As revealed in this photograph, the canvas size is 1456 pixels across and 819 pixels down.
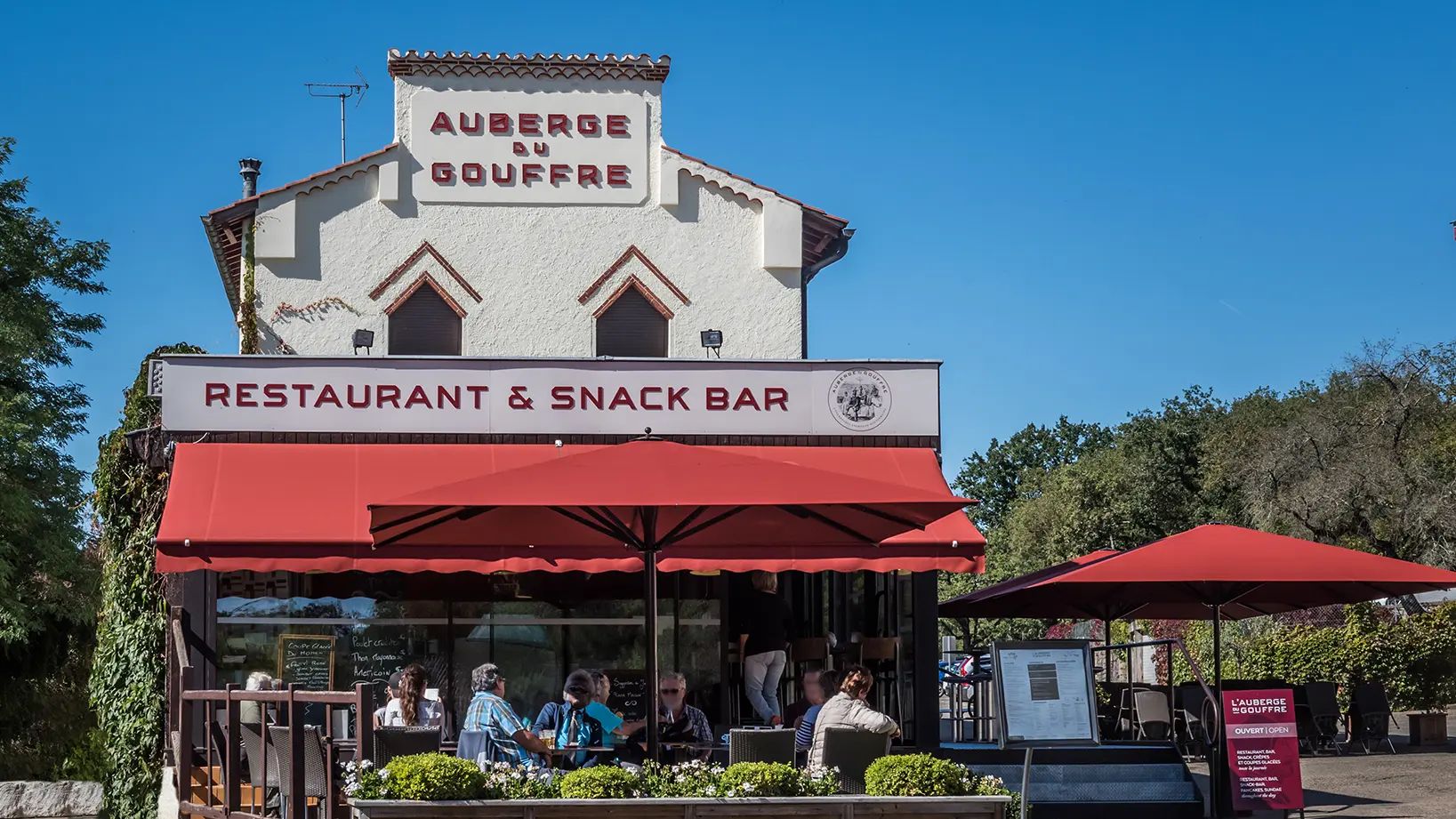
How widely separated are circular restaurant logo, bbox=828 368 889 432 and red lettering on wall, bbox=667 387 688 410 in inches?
57.5

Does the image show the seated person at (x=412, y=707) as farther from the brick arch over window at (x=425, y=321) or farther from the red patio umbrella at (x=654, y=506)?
the brick arch over window at (x=425, y=321)

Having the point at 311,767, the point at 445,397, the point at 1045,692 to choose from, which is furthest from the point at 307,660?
the point at 1045,692

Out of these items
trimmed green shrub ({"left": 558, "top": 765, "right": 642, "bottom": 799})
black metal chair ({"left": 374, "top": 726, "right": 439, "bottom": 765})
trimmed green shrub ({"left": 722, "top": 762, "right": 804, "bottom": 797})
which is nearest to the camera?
trimmed green shrub ({"left": 558, "top": 765, "right": 642, "bottom": 799})

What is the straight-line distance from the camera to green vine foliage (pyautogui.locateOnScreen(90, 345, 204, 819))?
1616 cm

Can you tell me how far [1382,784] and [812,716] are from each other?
8.09 m

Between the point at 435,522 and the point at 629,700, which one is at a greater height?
the point at 435,522

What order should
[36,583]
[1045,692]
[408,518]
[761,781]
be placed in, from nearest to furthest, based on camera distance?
[761,781]
[408,518]
[1045,692]
[36,583]

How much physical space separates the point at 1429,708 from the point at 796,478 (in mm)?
18949

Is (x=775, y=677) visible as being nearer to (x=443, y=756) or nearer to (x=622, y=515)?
(x=622, y=515)

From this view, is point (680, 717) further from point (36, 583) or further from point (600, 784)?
point (36, 583)

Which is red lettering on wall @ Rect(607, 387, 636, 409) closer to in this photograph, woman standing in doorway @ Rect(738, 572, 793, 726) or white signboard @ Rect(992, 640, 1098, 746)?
woman standing in doorway @ Rect(738, 572, 793, 726)

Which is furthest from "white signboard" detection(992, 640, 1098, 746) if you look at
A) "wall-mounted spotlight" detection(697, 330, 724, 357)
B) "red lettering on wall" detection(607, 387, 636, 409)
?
"wall-mounted spotlight" detection(697, 330, 724, 357)

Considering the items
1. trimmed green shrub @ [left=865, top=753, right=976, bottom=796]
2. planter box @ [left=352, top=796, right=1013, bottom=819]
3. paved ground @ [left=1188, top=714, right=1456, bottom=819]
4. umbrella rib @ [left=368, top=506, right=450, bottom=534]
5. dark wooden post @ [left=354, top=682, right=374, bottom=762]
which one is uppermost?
umbrella rib @ [left=368, top=506, right=450, bottom=534]

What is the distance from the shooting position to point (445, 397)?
15719 millimetres
